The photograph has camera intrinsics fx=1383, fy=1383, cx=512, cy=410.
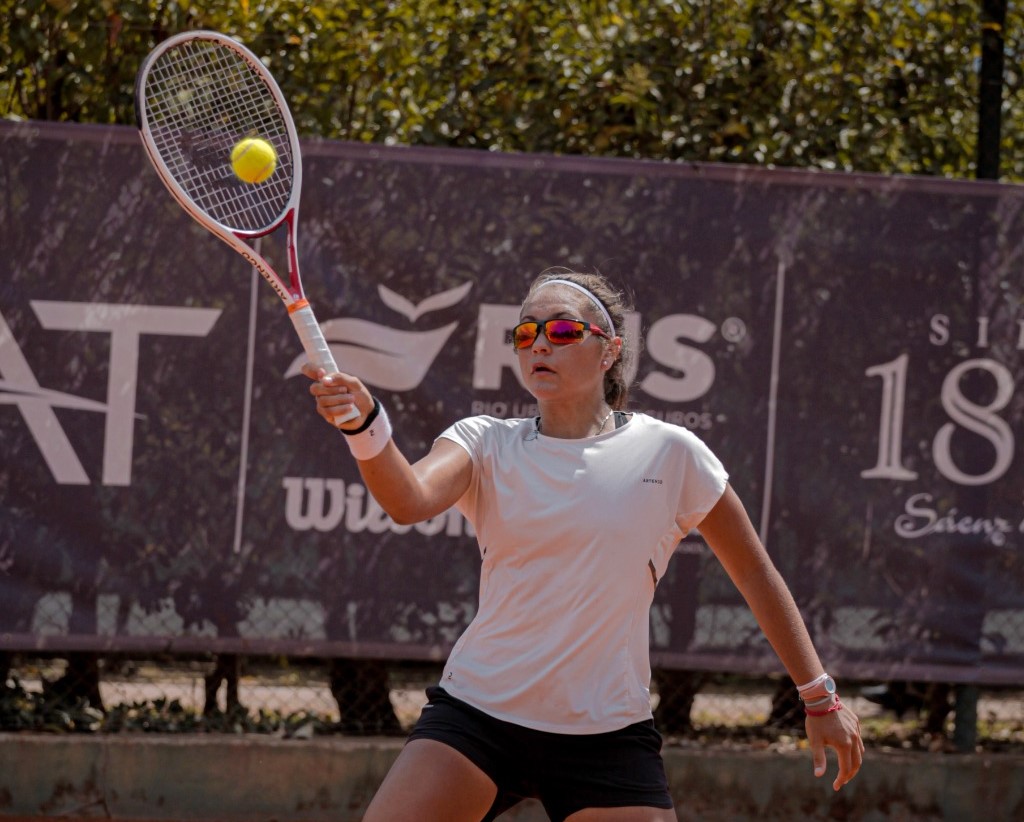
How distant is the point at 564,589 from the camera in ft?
9.05

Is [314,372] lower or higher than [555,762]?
higher

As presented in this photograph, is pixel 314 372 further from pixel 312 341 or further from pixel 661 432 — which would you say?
pixel 661 432

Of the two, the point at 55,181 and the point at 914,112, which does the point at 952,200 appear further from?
the point at 55,181

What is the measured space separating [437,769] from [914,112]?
154 inches

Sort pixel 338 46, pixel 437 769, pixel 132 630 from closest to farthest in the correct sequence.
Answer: pixel 437 769, pixel 132 630, pixel 338 46

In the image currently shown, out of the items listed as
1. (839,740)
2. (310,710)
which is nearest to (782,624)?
(839,740)

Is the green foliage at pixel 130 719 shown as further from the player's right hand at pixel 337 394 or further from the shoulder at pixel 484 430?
the player's right hand at pixel 337 394

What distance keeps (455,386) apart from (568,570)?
7.35 feet

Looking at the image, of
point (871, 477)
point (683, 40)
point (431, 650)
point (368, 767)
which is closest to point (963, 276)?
point (871, 477)

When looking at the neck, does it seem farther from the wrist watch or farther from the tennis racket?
the wrist watch

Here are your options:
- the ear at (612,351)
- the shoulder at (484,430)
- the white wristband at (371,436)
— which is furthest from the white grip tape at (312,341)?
the ear at (612,351)

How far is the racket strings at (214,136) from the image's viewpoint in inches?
137

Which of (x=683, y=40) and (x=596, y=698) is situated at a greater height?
(x=683, y=40)

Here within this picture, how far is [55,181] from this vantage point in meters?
4.86
